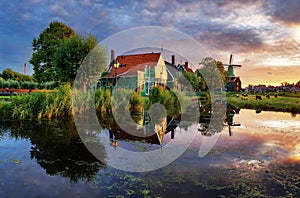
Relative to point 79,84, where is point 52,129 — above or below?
below

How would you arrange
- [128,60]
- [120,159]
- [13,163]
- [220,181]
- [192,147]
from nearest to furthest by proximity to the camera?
[220,181] → [13,163] → [120,159] → [192,147] → [128,60]

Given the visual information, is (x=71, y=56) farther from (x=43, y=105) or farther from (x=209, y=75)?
(x=209, y=75)

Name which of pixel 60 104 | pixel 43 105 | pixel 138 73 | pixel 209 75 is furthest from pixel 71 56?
pixel 209 75

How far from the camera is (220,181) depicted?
475 centimetres

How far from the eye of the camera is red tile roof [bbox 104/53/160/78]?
32919 millimetres

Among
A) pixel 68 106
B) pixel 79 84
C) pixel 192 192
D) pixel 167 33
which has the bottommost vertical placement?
pixel 192 192

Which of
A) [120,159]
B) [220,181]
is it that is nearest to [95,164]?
[120,159]

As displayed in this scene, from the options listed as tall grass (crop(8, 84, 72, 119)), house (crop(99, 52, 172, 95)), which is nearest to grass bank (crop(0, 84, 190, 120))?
tall grass (crop(8, 84, 72, 119))

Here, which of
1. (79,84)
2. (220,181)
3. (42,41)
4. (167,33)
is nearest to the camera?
(220,181)

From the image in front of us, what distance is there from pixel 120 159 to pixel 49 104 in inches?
359

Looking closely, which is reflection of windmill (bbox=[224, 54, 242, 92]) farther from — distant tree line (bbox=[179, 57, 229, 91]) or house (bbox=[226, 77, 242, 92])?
distant tree line (bbox=[179, 57, 229, 91])

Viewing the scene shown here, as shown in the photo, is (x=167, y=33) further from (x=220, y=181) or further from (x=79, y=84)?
(x=220, y=181)

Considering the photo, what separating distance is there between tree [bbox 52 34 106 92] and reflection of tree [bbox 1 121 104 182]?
14317 mm

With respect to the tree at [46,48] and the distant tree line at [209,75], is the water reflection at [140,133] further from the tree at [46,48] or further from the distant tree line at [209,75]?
the distant tree line at [209,75]
